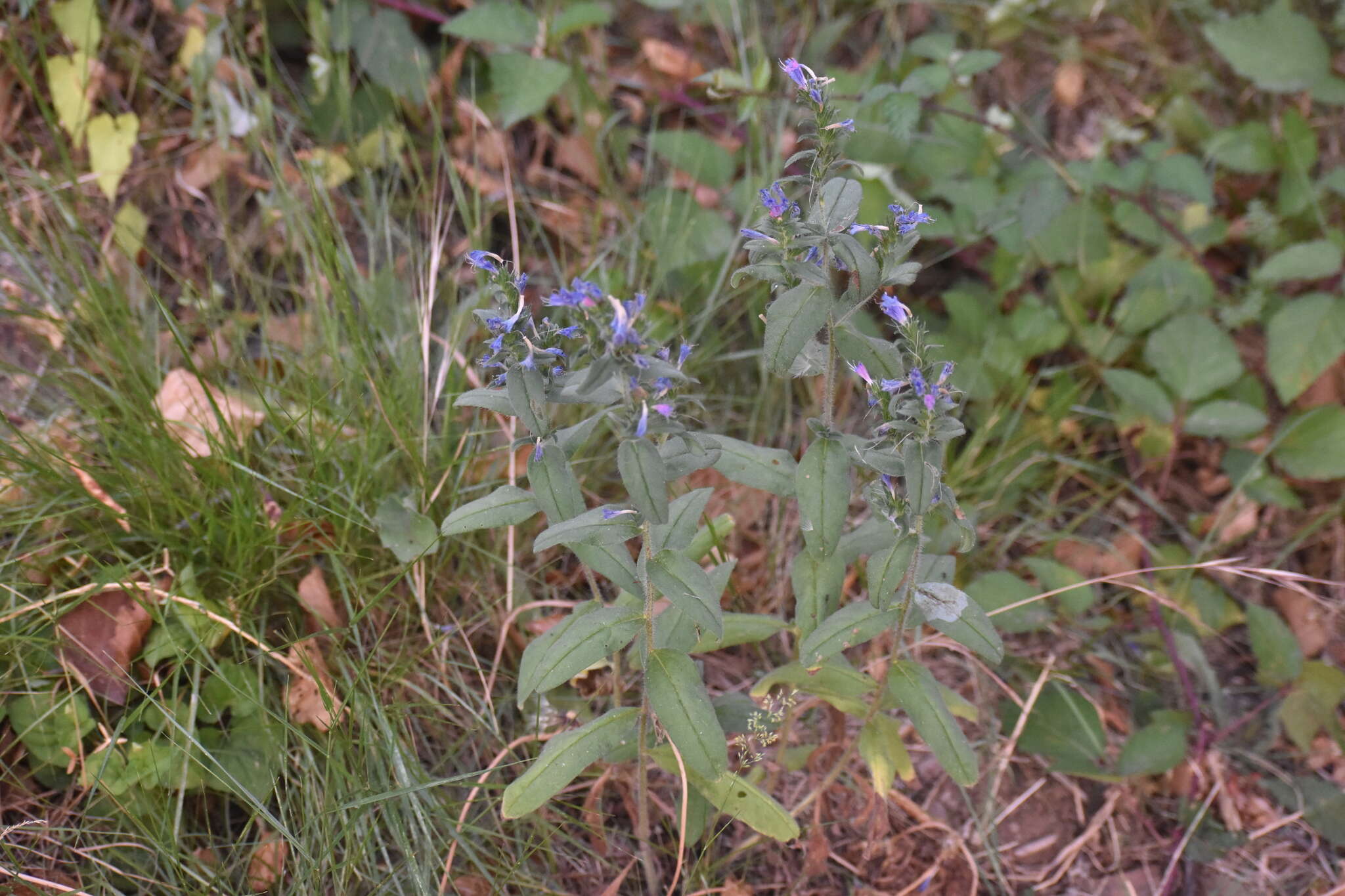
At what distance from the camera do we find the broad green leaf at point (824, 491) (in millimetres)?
1588

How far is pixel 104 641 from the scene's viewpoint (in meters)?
2.03

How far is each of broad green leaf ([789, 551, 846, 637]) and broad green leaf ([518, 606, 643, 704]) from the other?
0.28 metres

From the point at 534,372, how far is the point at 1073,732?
4.80ft

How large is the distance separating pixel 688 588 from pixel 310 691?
938 mm

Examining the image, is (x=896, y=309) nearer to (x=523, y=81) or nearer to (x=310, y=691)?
(x=310, y=691)

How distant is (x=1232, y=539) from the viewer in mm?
2717

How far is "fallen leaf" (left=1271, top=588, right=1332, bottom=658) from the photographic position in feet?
8.46

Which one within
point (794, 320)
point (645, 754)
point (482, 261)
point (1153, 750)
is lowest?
point (1153, 750)

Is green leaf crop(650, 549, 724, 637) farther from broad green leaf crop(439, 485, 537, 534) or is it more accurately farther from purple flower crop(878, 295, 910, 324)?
purple flower crop(878, 295, 910, 324)

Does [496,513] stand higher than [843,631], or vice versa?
[496,513]

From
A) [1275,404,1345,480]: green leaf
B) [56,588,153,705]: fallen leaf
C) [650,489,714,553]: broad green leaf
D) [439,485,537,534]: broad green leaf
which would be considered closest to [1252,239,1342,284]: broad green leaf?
[1275,404,1345,480]: green leaf

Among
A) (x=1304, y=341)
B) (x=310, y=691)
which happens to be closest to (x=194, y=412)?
(x=310, y=691)

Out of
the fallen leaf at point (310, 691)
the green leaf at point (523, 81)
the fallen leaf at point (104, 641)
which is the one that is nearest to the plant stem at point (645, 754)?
the fallen leaf at point (310, 691)

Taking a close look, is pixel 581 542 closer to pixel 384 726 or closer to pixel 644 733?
pixel 644 733
